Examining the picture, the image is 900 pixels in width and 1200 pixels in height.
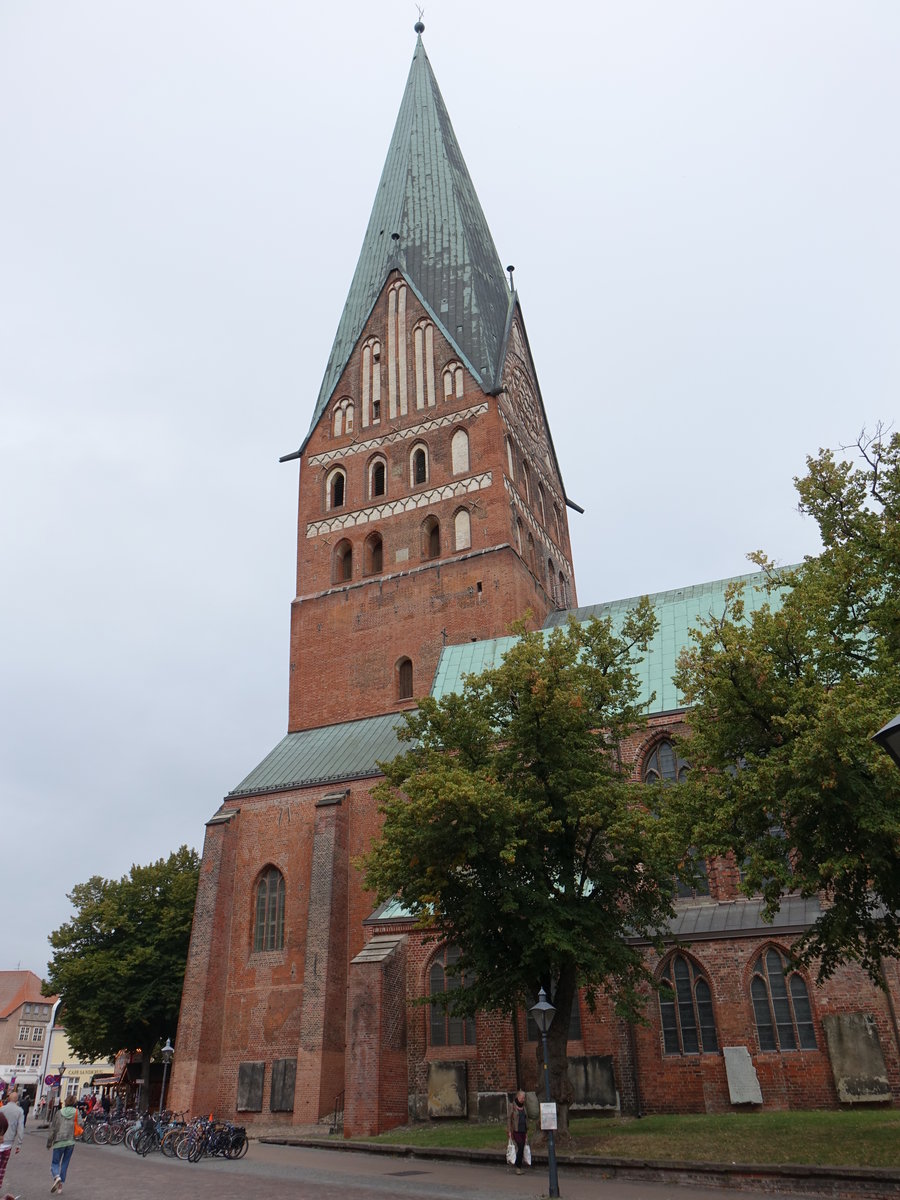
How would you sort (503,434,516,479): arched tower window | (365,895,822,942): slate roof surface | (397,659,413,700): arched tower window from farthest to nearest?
(503,434,516,479): arched tower window → (397,659,413,700): arched tower window → (365,895,822,942): slate roof surface

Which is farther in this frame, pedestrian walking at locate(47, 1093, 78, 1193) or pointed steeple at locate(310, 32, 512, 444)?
pointed steeple at locate(310, 32, 512, 444)

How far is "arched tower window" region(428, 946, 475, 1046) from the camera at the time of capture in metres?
23.6

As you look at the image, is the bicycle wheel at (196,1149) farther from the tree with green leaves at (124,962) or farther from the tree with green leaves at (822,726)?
the tree with green leaves at (124,962)

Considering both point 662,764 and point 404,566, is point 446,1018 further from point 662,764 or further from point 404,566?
point 404,566

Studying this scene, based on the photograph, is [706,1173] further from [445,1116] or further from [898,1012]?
[445,1116]

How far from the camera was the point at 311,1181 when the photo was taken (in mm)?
15711

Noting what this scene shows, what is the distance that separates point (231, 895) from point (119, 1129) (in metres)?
6.85

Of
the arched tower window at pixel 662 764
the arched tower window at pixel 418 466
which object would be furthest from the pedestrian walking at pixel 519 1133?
the arched tower window at pixel 418 466

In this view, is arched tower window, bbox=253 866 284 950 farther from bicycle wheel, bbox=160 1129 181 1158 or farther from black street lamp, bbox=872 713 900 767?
black street lamp, bbox=872 713 900 767

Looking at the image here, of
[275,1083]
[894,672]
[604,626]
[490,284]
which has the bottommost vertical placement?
[275,1083]

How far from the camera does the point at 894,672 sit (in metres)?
15.2

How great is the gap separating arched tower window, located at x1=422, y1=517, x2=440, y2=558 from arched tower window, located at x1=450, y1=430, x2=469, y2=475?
6.81 ft

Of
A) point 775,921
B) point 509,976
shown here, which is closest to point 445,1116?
point 509,976

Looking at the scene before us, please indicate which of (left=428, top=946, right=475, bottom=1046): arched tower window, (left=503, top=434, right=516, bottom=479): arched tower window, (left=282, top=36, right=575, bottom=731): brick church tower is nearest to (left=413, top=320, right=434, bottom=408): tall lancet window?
(left=282, top=36, right=575, bottom=731): brick church tower
